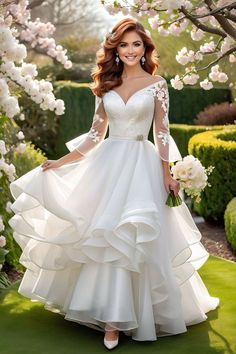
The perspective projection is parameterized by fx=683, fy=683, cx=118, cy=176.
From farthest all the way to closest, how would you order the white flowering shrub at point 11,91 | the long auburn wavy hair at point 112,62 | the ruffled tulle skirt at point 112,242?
the white flowering shrub at point 11,91 → the long auburn wavy hair at point 112,62 → the ruffled tulle skirt at point 112,242

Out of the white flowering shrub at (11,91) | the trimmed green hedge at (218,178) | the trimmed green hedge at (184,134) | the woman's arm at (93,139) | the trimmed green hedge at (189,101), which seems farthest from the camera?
the trimmed green hedge at (189,101)

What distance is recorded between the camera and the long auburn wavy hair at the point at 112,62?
4734 mm

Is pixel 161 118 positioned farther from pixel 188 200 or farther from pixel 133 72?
pixel 188 200

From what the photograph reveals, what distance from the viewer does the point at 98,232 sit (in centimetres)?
438

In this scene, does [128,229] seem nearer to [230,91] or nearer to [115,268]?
[115,268]

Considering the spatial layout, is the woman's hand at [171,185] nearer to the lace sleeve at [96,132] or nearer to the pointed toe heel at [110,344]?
the lace sleeve at [96,132]

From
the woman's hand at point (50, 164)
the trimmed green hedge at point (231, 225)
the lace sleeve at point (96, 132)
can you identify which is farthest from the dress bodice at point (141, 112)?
the trimmed green hedge at point (231, 225)

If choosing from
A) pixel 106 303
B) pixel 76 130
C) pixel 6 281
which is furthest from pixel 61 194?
pixel 76 130

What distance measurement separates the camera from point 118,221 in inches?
173

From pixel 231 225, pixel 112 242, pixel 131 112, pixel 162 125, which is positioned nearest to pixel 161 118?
pixel 162 125

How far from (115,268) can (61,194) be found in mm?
661

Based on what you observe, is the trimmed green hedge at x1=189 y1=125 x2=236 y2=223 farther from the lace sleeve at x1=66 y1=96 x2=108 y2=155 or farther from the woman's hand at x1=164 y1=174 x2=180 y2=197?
the woman's hand at x1=164 y1=174 x2=180 y2=197

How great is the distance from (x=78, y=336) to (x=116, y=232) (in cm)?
90

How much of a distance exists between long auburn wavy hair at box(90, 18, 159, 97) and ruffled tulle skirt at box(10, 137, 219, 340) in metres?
0.40
